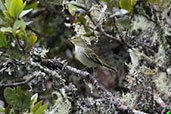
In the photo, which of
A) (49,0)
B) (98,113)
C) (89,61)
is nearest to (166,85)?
(89,61)

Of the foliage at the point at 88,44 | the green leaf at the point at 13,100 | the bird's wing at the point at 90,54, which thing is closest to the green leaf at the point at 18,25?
the foliage at the point at 88,44

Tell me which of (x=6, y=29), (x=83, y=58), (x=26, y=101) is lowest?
(x=83, y=58)

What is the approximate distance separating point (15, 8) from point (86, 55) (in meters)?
1.08

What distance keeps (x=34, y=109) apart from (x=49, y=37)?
1942 millimetres

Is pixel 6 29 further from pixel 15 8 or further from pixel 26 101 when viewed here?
pixel 26 101

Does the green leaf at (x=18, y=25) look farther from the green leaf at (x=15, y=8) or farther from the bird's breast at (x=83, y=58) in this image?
the bird's breast at (x=83, y=58)

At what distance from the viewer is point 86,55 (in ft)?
9.03

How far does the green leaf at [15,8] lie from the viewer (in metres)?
1.79

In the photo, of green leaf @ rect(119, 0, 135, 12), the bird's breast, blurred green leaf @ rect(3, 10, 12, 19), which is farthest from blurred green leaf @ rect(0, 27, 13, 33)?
the bird's breast

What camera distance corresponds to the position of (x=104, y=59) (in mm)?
3557

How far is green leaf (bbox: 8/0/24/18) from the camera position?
1794mm

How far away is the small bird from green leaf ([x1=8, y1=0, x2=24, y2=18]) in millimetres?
928

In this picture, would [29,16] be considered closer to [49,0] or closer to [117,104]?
[49,0]

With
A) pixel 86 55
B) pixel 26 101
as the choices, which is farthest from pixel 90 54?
pixel 26 101
